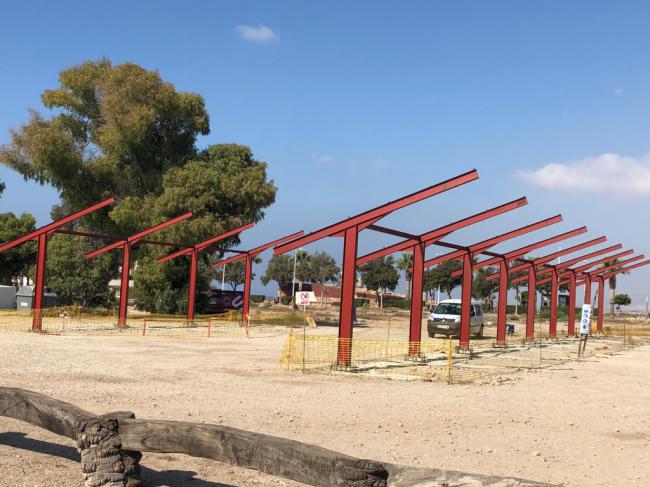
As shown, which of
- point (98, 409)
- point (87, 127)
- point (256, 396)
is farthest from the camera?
point (87, 127)

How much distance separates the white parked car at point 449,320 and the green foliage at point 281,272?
8279cm

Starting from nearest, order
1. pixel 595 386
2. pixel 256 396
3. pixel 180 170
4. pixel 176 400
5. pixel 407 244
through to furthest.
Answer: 1. pixel 176 400
2. pixel 256 396
3. pixel 595 386
4. pixel 407 244
5. pixel 180 170

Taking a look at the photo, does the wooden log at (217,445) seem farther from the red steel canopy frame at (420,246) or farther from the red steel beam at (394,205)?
the red steel canopy frame at (420,246)

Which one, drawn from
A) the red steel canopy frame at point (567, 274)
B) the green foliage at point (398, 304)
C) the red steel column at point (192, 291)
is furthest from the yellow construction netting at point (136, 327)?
the green foliage at point (398, 304)

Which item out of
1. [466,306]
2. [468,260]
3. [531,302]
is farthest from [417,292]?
[531,302]

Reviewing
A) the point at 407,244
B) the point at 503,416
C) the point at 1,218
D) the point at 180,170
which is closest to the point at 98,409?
the point at 503,416

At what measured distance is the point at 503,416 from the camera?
422 inches

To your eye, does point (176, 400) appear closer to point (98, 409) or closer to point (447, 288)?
point (98, 409)

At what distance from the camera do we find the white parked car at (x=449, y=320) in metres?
31.6

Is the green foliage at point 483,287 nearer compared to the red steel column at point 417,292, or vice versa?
the red steel column at point 417,292

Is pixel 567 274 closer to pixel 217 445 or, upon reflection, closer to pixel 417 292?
pixel 417 292

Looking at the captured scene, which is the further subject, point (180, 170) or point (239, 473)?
point (180, 170)

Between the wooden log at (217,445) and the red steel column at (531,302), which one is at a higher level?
the red steel column at (531,302)

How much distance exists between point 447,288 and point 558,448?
300ft
